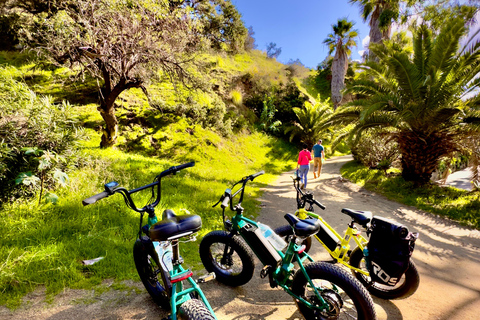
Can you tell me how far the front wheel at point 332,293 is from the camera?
206 centimetres

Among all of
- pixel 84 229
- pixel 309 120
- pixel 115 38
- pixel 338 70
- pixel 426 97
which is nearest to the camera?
pixel 84 229

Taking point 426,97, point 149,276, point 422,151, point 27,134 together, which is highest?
point 426,97

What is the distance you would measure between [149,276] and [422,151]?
9.41 metres

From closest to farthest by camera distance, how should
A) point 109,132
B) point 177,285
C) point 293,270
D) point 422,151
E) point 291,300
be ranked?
point 177,285
point 293,270
point 291,300
point 422,151
point 109,132

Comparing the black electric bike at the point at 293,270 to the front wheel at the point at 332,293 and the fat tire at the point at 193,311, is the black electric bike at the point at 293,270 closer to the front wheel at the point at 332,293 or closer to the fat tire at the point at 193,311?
the front wheel at the point at 332,293

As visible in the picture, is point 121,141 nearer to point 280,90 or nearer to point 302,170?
point 302,170

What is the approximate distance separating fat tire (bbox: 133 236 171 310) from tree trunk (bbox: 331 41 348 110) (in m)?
22.2

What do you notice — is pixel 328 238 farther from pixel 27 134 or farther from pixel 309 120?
pixel 309 120

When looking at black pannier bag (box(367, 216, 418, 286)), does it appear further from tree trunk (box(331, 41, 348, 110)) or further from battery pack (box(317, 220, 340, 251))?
tree trunk (box(331, 41, 348, 110))

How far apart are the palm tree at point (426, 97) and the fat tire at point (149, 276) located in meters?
7.11

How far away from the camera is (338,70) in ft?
75.4

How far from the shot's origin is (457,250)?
15.3ft

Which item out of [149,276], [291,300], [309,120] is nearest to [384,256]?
[291,300]

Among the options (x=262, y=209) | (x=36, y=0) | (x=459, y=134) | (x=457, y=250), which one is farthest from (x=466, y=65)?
(x=36, y=0)
